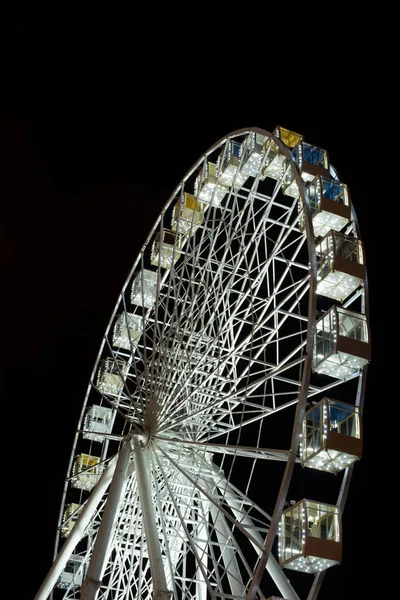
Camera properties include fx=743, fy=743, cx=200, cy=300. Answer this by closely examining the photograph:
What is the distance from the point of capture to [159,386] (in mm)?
16969

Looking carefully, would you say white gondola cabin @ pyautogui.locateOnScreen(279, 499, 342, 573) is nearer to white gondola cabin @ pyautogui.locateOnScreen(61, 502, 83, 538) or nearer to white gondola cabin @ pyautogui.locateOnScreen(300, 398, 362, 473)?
white gondola cabin @ pyautogui.locateOnScreen(300, 398, 362, 473)

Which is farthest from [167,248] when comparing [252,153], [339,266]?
[339,266]

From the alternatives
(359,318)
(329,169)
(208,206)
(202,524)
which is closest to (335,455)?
(359,318)

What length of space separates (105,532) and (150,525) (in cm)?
97

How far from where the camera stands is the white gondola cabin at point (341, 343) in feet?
44.9

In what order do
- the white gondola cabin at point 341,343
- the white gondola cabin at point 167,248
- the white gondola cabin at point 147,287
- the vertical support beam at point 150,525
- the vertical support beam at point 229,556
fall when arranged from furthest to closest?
1. the white gondola cabin at point 147,287
2. the white gondola cabin at point 167,248
3. the vertical support beam at point 229,556
4. the white gondola cabin at point 341,343
5. the vertical support beam at point 150,525

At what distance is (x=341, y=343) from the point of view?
13719 millimetres

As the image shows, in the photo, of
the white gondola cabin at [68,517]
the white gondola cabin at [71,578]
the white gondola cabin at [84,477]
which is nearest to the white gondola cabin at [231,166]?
the white gondola cabin at [84,477]

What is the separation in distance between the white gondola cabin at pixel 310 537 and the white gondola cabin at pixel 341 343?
253cm

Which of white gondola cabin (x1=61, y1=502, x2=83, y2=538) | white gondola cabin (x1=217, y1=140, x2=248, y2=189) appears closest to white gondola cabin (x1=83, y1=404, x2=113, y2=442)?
white gondola cabin (x1=61, y1=502, x2=83, y2=538)

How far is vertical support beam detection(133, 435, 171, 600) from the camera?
12.0 m

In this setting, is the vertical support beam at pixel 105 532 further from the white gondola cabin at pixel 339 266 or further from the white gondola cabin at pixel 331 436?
the white gondola cabin at pixel 339 266

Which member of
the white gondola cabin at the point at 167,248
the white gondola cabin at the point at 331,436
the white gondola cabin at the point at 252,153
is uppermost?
the white gondola cabin at the point at 252,153

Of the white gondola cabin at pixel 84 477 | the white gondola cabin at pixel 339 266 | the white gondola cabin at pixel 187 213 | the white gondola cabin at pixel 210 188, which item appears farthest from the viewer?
the white gondola cabin at pixel 84 477
